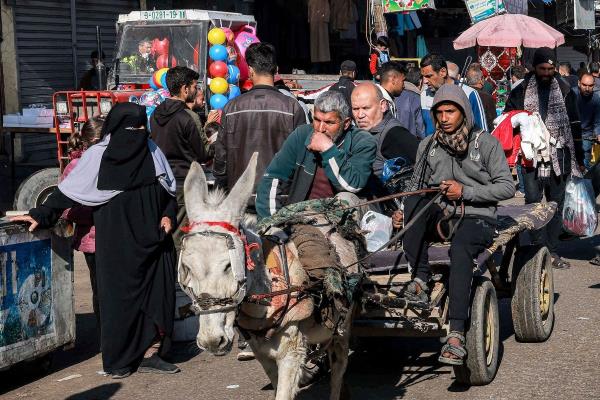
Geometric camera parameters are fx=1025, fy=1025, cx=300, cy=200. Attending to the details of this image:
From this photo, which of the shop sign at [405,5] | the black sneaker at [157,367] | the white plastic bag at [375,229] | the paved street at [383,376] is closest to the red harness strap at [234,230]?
the white plastic bag at [375,229]

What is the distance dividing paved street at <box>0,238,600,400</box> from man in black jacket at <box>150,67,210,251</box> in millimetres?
1366

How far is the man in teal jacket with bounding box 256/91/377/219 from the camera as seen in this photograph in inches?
237

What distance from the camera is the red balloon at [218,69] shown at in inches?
570

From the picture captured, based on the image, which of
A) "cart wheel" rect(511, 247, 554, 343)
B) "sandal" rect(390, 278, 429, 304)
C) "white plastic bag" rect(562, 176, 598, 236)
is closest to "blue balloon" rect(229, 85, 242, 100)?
"white plastic bag" rect(562, 176, 598, 236)

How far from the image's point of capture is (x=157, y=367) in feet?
23.6

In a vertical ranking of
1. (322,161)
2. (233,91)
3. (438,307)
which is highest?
(233,91)

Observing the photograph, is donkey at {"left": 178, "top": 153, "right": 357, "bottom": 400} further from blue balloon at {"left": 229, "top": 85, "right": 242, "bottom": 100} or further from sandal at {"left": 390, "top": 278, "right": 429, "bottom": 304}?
blue balloon at {"left": 229, "top": 85, "right": 242, "bottom": 100}

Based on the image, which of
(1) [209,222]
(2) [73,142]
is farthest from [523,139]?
(1) [209,222]

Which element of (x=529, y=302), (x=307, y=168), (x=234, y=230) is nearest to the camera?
(x=234, y=230)

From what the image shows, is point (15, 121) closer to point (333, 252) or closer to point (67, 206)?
point (67, 206)

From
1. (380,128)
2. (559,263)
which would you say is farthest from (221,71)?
(380,128)

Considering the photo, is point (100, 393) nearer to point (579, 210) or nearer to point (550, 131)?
point (579, 210)

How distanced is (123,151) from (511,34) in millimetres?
13546

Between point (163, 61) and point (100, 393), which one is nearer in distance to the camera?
point (100, 393)
